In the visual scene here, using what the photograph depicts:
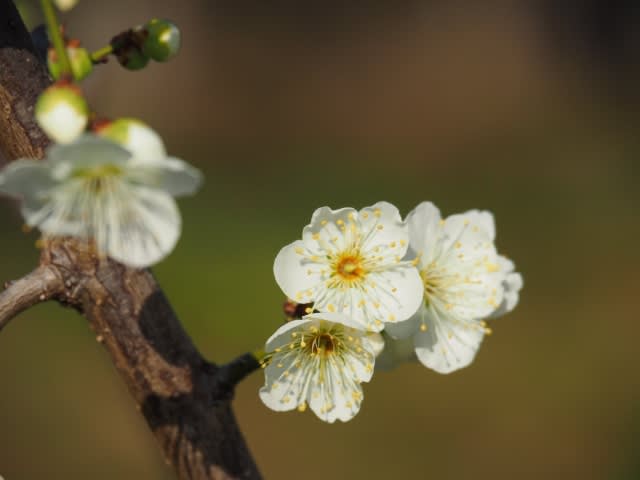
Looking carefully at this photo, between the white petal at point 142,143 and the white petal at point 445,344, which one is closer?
the white petal at point 142,143

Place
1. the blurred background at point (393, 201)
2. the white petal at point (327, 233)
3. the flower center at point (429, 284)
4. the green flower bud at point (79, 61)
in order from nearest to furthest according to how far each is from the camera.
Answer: the green flower bud at point (79, 61), the white petal at point (327, 233), the flower center at point (429, 284), the blurred background at point (393, 201)

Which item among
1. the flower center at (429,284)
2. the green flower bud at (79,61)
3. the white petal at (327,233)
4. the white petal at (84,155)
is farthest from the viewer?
the flower center at (429,284)

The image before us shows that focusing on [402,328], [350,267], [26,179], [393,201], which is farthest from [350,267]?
[393,201]

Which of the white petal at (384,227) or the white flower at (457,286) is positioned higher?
the white petal at (384,227)

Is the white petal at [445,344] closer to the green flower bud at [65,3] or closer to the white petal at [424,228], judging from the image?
the white petal at [424,228]

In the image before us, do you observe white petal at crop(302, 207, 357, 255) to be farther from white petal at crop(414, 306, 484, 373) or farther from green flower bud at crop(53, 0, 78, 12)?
green flower bud at crop(53, 0, 78, 12)

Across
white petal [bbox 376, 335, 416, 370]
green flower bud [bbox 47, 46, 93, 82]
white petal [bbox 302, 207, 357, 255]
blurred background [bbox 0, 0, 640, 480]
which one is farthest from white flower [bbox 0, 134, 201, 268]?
blurred background [bbox 0, 0, 640, 480]

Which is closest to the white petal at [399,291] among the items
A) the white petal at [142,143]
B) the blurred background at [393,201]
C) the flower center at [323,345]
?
the flower center at [323,345]

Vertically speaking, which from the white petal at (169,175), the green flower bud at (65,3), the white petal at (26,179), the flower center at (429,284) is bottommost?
the flower center at (429,284)
